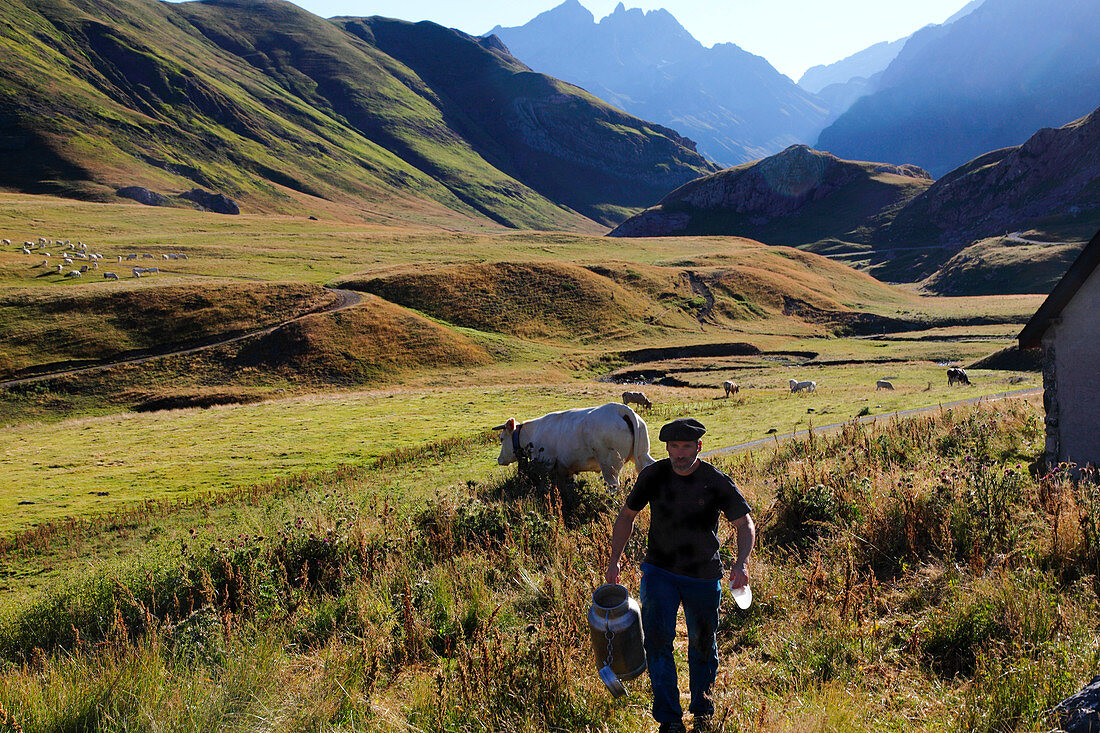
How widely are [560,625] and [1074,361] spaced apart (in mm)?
11764

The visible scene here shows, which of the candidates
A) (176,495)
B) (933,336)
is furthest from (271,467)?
(933,336)

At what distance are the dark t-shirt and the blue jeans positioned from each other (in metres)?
0.13

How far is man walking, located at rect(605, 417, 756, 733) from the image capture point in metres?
5.30

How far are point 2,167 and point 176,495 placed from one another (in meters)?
217

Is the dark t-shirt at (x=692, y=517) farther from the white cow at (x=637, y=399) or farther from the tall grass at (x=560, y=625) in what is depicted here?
the white cow at (x=637, y=399)

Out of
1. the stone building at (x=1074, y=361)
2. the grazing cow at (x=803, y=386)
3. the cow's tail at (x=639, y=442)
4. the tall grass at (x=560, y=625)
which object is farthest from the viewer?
the grazing cow at (x=803, y=386)

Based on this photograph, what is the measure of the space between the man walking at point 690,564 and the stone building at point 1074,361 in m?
9.91

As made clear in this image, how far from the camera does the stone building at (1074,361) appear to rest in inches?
444

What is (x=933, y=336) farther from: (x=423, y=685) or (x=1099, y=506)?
(x=423, y=685)

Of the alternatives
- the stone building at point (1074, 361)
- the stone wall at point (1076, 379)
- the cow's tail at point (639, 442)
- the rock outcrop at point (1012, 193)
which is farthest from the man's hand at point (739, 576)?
the rock outcrop at point (1012, 193)

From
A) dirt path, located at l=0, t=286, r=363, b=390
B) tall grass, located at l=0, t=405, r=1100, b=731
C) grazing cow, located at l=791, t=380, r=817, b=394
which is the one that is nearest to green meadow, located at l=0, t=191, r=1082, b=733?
tall grass, located at l=0, t=405, r=1100, b=731

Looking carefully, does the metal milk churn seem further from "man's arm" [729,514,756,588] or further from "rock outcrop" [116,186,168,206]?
"rock outcrop" [116,186,168,206]

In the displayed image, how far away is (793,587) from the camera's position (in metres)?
7.46

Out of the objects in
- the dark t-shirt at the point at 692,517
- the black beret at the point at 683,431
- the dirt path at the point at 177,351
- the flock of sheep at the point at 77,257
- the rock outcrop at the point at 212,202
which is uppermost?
the rock outcrop at the point at 212,202
